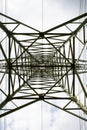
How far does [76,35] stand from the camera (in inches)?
467

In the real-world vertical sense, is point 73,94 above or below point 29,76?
below

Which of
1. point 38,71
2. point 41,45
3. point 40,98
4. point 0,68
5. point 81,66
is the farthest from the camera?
point 38,71

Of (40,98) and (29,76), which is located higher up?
(29,76)

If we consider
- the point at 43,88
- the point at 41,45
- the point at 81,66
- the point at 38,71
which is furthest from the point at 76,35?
the point at 38,71

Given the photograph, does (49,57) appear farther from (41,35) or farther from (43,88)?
(41,35)

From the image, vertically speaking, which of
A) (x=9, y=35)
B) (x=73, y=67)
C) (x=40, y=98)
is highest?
(x=9, y=35)

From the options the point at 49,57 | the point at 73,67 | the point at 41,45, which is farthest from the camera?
the point at 49,57

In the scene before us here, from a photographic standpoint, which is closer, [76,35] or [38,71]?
[76,35]

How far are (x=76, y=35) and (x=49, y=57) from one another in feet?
42.5

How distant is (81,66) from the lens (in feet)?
54.8

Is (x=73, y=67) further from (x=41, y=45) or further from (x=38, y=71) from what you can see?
(x=38, y=71)

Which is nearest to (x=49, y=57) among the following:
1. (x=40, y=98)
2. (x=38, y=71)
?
(x=38, y=71)

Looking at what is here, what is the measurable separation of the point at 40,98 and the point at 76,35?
134 inches

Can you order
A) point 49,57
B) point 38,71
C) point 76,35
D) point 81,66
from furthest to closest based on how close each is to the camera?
1. point 49,57
2. point 38,71
3. point 81,66
4. point 76,35
